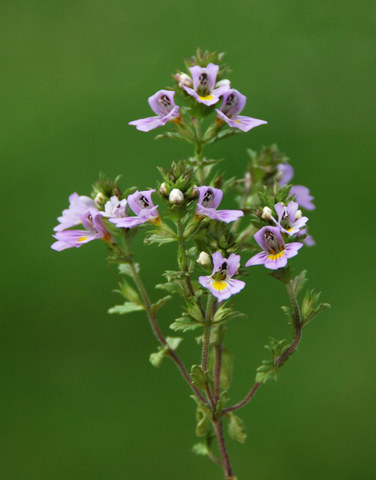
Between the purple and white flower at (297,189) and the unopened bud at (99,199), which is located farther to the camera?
the purple and white flower at (297,189)

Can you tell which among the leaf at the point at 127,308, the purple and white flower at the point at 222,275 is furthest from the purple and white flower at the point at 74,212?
the purple and white flower at the point at 222,275

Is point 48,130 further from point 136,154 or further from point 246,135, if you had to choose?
point 246,135

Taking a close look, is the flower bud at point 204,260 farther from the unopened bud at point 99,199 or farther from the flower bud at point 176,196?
the unopened bud at point 99,199

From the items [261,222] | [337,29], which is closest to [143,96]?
[337,29]

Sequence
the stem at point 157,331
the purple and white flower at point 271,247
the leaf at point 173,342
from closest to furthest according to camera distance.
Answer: the purple and white flower at point 271,247
the stem at point 157,331
the leaf at point 173,342

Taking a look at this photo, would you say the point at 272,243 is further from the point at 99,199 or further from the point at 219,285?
the point at 99,199

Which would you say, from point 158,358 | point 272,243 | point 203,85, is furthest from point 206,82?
point 158,358

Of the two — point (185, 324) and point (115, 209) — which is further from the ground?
point (115, 209)
